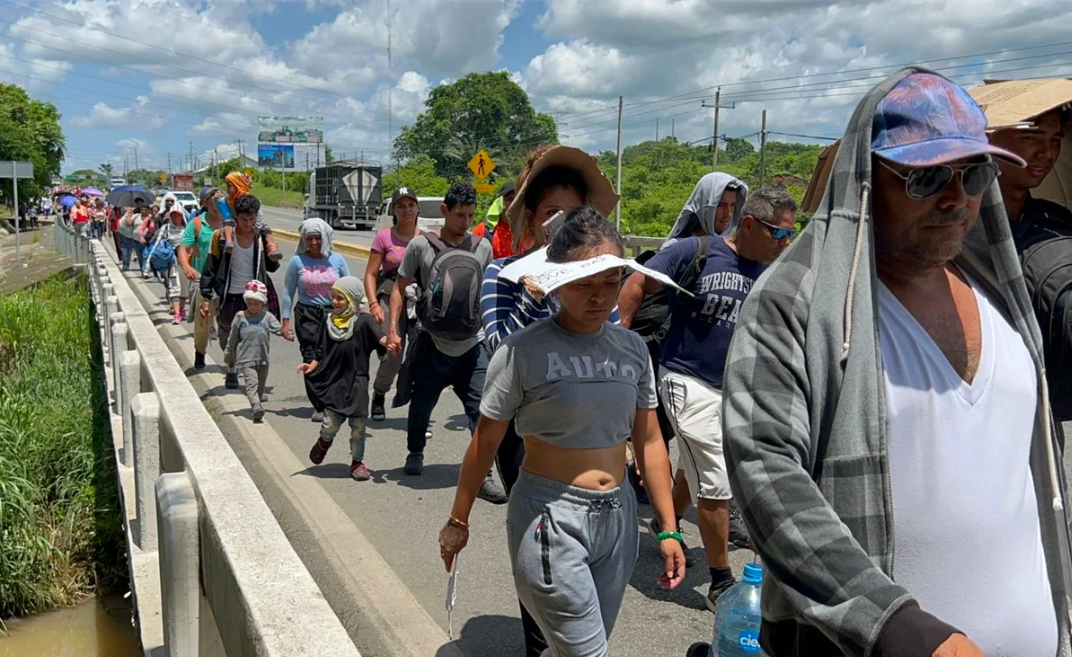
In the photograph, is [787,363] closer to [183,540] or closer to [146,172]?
[183,540]

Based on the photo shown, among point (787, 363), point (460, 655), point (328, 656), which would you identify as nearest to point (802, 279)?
point (787, 363)

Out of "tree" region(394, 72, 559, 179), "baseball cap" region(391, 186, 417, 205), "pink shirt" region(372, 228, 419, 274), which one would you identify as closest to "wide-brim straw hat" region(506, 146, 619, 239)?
"baseball cap" region(391, 186, 417, 205)

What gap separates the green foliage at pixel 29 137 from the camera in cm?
5419

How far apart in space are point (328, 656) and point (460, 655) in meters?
2.32

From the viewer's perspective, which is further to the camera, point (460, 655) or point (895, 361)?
point (460, 655)

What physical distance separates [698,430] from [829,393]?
8.94 feet

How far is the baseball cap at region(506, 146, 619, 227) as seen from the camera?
3.99 meters

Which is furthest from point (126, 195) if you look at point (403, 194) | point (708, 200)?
point (708, 200)

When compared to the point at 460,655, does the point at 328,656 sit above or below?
above

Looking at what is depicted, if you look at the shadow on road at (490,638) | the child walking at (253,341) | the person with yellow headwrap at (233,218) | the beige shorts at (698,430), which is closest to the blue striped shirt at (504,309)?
the beige shorts at (698,430)

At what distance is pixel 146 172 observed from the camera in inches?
6230

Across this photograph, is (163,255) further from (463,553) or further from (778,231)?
(778,231)

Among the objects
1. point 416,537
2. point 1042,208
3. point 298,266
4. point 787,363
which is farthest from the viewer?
point 298,266

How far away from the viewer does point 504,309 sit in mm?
3920
